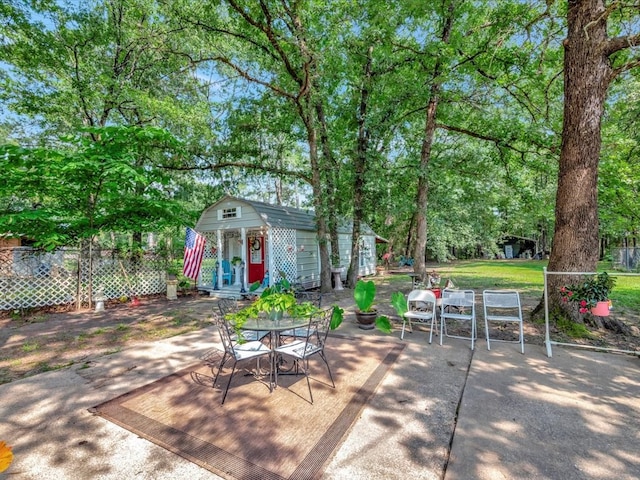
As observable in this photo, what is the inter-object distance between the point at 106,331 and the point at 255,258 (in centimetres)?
577

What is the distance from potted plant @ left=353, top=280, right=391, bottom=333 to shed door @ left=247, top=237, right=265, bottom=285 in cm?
600

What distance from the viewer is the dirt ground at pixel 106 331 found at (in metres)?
4.41

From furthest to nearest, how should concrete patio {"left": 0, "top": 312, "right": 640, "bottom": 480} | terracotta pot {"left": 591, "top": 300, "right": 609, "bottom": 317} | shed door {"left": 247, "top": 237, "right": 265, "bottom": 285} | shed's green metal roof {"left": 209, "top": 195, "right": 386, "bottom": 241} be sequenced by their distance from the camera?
shed door {"left": 247, "top": 237, "right": 265, "bottom": 285}
shed's green metal roof {"left": 209, "top": 195, "right": 386, "bottom": 241}
terracotta pot {"left": 591, "top": 300, "right": 609, "bottom": 317}
concrete patio {"left": 0, "top": 312, "right": 640, "bottom": 480}

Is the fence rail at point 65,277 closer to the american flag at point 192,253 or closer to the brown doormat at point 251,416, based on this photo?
the american flag at point 192,253

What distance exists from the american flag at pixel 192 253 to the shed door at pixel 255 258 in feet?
12.9

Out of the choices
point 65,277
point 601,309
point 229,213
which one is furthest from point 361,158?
point 65,277

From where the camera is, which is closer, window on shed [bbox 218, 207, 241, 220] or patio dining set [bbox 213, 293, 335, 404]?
patio dining set [bbox 213, 293, 335, 404]

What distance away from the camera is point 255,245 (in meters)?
11.3

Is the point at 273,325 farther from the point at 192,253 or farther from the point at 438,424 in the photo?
the point at 192,253

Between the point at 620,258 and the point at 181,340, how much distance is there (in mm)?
21002

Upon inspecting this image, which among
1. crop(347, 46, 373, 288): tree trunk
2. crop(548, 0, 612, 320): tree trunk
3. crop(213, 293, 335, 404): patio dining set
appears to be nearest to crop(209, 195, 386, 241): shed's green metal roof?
crop(347, 46, 373, 288): tree trunk

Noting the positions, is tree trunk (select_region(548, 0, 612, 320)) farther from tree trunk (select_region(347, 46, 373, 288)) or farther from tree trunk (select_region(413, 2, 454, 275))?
tree trunk (select_region(347, 46, 373, 288))

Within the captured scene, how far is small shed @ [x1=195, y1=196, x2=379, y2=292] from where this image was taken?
9.87m

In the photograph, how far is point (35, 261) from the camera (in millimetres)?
7621
